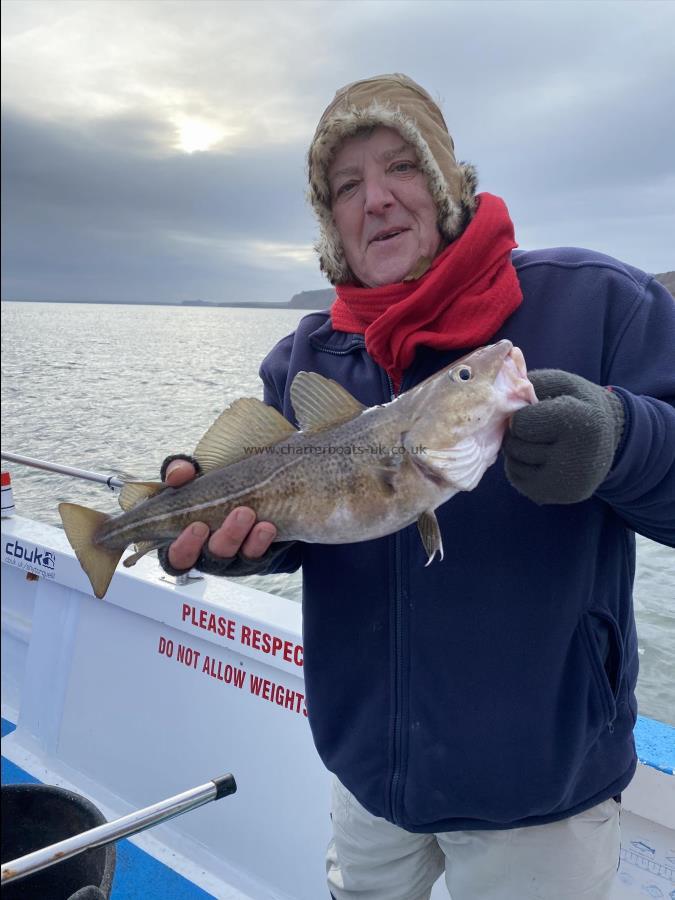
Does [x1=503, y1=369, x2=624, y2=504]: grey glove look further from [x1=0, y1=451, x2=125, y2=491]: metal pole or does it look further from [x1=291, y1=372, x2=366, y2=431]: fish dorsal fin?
[x1=0, y1=451, x2=125, y2=491]: metal pole

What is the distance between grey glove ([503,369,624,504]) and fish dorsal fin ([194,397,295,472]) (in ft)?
3.13

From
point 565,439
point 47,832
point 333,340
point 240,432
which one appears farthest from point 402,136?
point 47,832

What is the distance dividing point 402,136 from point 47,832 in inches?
128

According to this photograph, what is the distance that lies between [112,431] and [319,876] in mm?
10321

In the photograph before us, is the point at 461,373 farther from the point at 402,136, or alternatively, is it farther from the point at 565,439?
the point at 402,136

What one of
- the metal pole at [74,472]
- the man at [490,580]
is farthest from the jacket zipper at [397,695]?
the metal pole at [74,472]

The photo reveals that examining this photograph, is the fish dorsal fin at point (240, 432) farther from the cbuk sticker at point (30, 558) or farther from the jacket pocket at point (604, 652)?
the cbuk sticker at point (30, 558)

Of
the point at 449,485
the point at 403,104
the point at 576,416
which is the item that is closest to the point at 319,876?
the point at 449,485

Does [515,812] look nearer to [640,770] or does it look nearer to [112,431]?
[640,770]

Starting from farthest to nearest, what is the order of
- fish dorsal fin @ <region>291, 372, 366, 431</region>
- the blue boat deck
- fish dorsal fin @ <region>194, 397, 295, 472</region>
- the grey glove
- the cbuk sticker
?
the cbuk sticker, the blue boat deck, fish dorsal fin @ <region>194, 397, 295, 472</region>, fish dorsal fin @ <region>291, 372, 366, 431</region>, the grey glove

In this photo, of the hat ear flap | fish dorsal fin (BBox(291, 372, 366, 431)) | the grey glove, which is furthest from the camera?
the hat ear flap

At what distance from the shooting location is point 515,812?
6.83 feet

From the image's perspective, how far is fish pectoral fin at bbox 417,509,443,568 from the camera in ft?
6.69

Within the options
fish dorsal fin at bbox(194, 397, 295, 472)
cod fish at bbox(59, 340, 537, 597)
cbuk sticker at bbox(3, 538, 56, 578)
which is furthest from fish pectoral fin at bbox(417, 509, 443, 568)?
cbuk sticker at bbox(3, 538, 56, 578)
